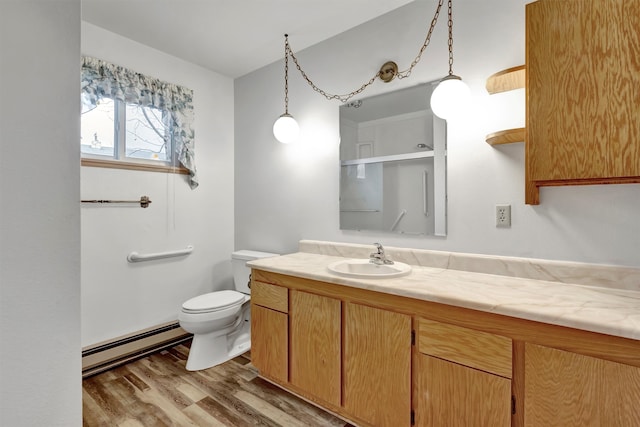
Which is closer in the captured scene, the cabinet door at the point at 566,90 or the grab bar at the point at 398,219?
the cabinet door at the point at 566,90

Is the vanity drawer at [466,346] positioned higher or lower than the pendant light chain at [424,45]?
lower

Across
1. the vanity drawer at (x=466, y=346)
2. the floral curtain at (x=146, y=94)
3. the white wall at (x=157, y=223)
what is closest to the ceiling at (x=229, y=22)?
the white wall at (x=157, y=223)

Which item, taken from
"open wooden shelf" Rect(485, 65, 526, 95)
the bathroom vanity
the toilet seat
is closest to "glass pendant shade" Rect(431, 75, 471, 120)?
"open wooden shelf" Rect(485, 65, 526, 95)

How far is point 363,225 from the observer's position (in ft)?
7.14

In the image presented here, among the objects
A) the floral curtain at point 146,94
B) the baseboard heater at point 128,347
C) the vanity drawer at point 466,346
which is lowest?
the baseboard heater at point 128,347

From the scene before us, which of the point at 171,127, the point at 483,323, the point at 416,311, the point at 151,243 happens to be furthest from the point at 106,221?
the point at 483,323

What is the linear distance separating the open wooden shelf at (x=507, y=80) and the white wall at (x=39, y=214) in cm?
169

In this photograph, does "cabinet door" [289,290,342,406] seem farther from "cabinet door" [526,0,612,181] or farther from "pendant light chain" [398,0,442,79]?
"pendant light chain" [398,0,442,79]

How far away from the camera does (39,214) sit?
26.9 inches

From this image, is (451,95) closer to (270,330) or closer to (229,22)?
(229,22)

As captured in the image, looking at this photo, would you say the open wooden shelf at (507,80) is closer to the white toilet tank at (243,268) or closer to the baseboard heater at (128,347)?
the white toilet tank at (243,268)

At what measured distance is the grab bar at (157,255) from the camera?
2.37 m

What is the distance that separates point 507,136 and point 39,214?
1.79 meters

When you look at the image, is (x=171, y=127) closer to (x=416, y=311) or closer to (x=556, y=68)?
(x=416, y=311)
